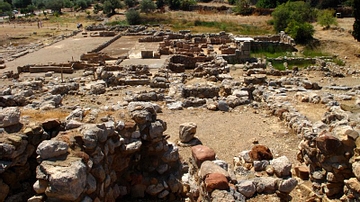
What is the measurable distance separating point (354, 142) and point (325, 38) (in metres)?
26.1

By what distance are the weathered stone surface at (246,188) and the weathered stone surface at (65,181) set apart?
2987 millimetres

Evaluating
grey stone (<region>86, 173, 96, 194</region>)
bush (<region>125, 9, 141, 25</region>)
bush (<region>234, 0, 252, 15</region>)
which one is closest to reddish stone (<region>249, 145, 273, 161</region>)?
grey stone (<region>86, 173, 96, 194</region>)

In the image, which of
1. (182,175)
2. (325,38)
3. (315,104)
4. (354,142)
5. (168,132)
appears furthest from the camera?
(325,38)

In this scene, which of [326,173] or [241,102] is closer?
[326,173]

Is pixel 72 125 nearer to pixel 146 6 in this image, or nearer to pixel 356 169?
pixel 356 169

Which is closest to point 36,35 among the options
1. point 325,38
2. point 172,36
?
point 172,36

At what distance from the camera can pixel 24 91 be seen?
1546 cm

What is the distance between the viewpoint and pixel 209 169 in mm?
6750

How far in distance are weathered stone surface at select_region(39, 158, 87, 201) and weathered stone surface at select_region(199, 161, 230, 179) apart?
2.28 m

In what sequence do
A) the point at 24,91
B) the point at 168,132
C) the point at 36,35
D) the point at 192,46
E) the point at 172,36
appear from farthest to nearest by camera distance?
the point at 36,35, the point at 172,36, the point at 192,46, the point at 24,91, the point at 168,132

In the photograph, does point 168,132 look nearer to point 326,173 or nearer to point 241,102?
point 241,102

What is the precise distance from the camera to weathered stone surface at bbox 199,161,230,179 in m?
6.67

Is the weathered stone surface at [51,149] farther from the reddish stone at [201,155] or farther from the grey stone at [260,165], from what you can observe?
the grey stone at [260,165]

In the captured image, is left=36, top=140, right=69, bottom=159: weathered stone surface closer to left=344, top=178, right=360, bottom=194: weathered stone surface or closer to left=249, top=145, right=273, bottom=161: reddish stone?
left=249, top=145, right=273, bottom=161: reddish stone
